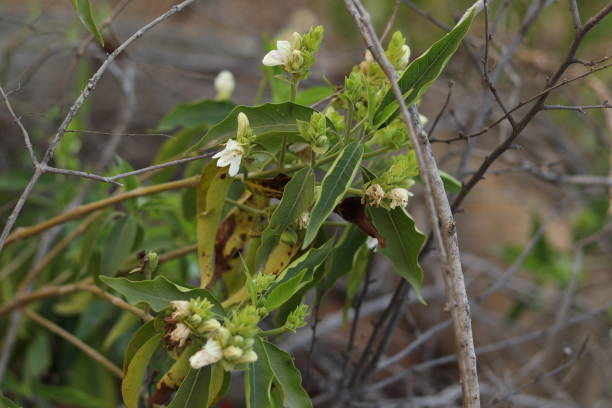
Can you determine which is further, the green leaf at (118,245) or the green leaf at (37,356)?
the green leaf at (37,356)

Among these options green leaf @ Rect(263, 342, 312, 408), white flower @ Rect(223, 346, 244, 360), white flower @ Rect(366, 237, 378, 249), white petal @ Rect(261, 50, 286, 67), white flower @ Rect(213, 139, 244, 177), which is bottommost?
green leaf @ Rect(263, 342, 312, 408)

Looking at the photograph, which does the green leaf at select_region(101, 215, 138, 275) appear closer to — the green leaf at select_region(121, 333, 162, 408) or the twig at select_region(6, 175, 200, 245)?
the twig at select_region(6, 175, 200, 245)

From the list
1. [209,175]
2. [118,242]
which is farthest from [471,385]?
[118,242]

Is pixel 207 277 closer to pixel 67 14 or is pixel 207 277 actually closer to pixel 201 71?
pixel 201 71

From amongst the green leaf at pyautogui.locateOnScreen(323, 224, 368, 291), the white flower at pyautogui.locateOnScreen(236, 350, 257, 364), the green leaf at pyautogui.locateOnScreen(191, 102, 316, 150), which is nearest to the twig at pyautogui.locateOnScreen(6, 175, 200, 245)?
the green leaf at pyautogui.locateOnScreen(191, 102, 316, 150)

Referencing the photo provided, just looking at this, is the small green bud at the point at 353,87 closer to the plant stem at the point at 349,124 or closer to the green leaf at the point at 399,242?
the plant stem at the point at 349,124

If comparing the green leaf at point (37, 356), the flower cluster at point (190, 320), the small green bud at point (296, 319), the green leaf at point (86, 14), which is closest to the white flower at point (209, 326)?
the flower cluster at point (190, 320)

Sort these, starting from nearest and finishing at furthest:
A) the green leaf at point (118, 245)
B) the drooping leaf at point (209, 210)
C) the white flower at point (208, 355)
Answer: the white flower at point (208, 355) → the drooping leaf at point (209, 210) → the green leaf at point (118, 245)
